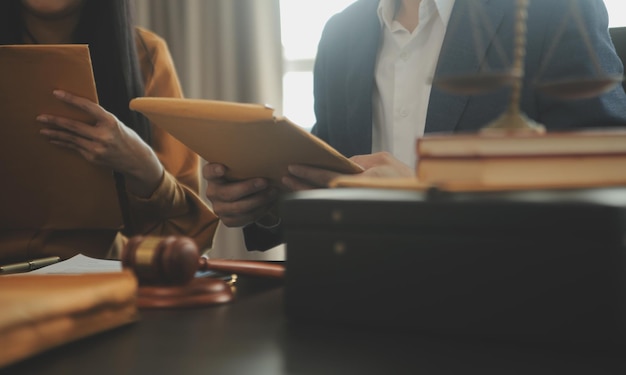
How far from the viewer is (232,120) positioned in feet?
2.23

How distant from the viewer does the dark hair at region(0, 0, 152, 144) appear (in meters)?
1.43

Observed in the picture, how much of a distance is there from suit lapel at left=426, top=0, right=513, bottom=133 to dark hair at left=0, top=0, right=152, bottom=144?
675mm

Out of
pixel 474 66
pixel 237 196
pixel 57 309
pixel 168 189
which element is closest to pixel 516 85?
pixel 57 309

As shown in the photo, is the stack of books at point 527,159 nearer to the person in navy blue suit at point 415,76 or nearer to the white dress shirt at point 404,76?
the person in navy blue suit at point 415,76

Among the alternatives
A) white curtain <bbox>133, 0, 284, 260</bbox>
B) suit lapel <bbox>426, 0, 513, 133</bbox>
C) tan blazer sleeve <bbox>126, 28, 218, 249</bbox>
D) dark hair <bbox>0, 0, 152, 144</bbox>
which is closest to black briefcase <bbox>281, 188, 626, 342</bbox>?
suit lapel <bbox>426, 0, 513, 133</bbox>

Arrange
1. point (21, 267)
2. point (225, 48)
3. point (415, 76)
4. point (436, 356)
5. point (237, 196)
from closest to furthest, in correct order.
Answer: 1. point (436, 356)
2. point (21, 267)
3. point (237, 196)
4. point (415, 76)
5. point (225, 48)

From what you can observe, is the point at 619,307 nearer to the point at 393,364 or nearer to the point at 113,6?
the point at 393,364

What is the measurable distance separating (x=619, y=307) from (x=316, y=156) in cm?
42

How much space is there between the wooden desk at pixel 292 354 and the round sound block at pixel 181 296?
0.06 metres

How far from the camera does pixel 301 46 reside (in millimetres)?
2488

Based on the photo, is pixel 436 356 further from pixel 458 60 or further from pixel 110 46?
pixel 110 46

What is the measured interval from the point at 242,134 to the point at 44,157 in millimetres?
502

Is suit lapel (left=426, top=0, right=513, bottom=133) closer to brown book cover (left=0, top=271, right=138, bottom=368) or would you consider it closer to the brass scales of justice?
the brass scales of justice

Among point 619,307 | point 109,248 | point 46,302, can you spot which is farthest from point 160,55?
point 619,307
